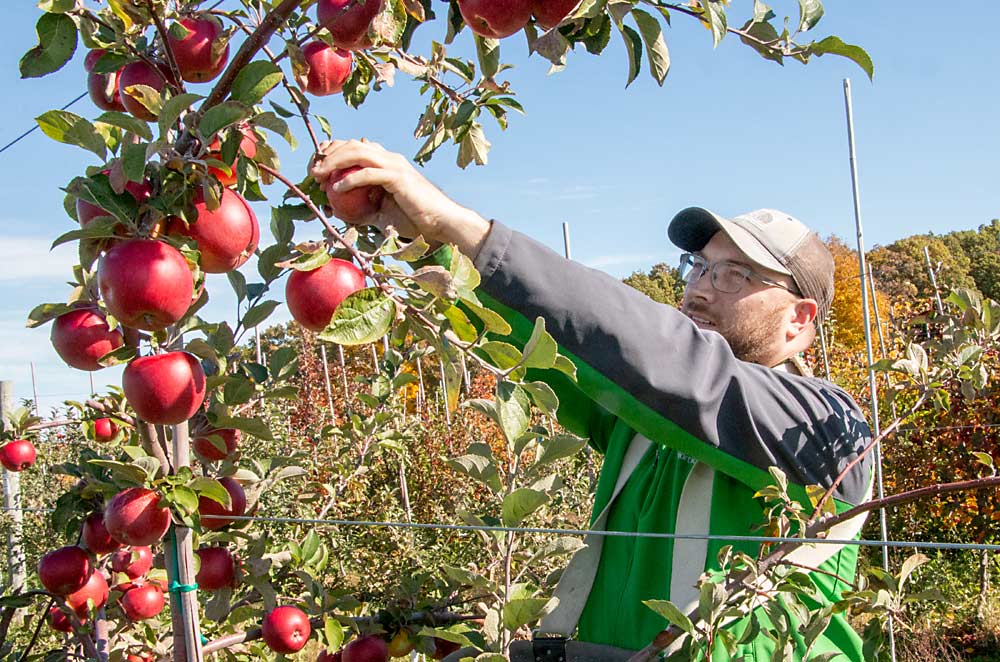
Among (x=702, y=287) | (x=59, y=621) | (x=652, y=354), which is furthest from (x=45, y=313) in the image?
(x=702, y=287)

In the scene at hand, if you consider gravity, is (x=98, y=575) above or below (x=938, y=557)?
above

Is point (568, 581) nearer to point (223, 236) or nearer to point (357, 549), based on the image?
point (223, 236)

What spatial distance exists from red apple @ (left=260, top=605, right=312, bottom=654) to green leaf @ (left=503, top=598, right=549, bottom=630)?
0.41m

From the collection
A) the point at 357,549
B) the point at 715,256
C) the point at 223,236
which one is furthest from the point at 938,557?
the point at 223,236

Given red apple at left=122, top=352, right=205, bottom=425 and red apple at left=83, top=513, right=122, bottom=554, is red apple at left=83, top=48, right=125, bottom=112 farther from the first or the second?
red apple at left=83, top=513, right=122, bottom=554

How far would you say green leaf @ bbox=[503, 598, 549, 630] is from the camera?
3.37 feet

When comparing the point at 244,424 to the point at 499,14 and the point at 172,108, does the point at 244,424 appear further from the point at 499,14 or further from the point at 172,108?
the point at 499,14

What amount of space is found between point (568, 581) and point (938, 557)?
17.0ft

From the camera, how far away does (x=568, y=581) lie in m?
1.41

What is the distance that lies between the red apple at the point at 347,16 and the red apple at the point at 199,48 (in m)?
0.13

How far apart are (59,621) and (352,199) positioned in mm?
1204

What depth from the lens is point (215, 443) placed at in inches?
46.8

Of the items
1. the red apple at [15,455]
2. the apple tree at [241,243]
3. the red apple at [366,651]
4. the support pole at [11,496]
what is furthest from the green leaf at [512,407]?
the support pole at [11,496]

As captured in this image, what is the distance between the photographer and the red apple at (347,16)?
0.84 m
